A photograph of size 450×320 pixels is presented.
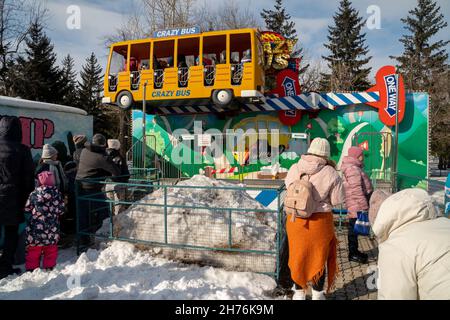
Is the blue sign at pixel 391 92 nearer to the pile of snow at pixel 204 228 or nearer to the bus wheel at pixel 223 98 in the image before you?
the bus wheel at pixel 223 98

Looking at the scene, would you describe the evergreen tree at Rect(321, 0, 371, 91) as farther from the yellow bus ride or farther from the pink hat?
the pink hat

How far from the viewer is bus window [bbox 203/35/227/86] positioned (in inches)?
425

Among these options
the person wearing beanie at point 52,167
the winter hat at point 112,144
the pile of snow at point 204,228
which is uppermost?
the winter hat at point 112,144

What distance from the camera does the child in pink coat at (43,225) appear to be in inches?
172

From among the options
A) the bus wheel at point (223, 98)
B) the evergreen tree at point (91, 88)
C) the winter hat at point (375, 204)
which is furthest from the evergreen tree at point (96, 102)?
the winter hat at point (375, 204)

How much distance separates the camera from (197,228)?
4.73m

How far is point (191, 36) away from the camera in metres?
11.0

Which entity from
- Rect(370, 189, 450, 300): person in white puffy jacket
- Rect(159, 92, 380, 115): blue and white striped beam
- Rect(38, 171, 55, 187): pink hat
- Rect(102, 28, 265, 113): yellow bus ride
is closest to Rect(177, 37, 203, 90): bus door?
Rect(102, 28, 265, 113): yellow bus ride

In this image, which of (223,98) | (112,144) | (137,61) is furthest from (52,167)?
(137,61)

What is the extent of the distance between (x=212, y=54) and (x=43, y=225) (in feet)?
31.8

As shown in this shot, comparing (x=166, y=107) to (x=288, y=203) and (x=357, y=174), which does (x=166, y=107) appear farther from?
(x=288, y=203)

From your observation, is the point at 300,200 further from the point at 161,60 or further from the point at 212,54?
the point at 161,60

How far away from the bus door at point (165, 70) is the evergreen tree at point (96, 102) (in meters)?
18.4
